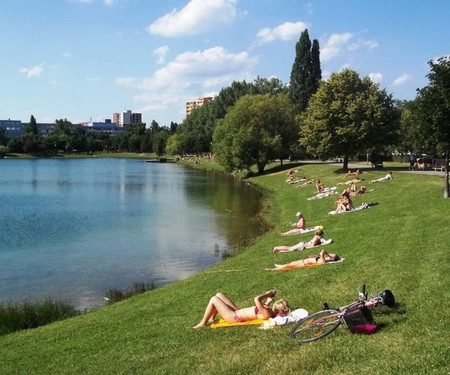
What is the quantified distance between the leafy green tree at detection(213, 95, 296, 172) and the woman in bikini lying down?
65.0m

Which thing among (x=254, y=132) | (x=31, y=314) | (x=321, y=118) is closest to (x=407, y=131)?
(x=254, y=132)

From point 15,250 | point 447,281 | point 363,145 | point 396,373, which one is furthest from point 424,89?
point 363,145

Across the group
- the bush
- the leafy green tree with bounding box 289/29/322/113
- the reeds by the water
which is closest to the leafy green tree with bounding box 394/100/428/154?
the leafy green tree with bounding box 289/29/322/113

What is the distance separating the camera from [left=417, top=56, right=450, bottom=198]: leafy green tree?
2308 cm

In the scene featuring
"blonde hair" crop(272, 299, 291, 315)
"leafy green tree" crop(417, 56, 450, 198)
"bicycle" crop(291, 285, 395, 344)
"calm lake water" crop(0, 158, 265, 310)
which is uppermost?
"leafy green tree" crop(417, 56, 450, 198)

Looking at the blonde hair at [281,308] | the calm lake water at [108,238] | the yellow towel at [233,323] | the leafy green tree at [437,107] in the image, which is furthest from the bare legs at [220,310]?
the leafy green tree at [437,107]

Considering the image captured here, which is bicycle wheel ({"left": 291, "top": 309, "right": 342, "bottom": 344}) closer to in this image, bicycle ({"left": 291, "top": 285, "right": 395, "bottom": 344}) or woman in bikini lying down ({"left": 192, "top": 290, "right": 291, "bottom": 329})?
bicycle ({"left": 291, "top": 285, "right": 395, "bottom": 344})

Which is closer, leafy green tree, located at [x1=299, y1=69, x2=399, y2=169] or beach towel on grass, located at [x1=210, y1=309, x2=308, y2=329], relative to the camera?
beach towel on grass, located at [x1=210, y1=309, x2=308, y2=329]

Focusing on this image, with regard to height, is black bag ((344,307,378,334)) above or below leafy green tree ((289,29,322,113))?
below

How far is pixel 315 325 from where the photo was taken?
10.0 meters

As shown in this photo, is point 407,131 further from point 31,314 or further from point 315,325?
point 315,325

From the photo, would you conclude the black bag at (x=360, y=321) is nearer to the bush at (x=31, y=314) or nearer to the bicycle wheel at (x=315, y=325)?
the bicycle wheel at (x=315, y=325)

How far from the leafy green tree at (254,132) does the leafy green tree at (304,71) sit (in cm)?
931

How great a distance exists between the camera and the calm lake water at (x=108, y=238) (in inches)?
862
